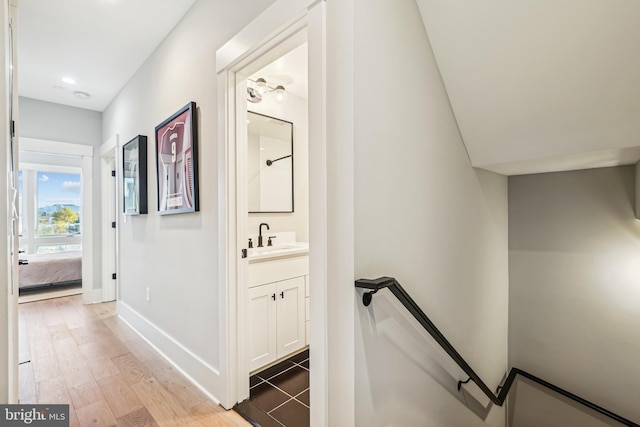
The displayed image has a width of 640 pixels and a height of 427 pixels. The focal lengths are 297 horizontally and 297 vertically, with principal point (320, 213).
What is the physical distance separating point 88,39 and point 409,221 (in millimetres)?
3135

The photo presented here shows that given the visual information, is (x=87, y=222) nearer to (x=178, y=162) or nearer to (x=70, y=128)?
(x=70, y=128)

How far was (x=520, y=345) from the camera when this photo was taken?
2.79 meters

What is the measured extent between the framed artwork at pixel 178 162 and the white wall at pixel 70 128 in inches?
94.8

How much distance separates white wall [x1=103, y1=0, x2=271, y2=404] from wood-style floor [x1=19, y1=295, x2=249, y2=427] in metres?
0.14

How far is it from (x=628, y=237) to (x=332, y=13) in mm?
2681

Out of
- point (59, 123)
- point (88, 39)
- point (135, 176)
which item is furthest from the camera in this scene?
point (59, 123)

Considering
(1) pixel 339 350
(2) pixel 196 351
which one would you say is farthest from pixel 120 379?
(1) pixel 339 350

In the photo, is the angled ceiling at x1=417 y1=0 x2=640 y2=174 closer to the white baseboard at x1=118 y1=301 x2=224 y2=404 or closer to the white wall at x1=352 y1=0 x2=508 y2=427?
the white wall at x1=352 y1=0 x2=508 y2=427

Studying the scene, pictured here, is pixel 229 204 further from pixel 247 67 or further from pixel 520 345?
pixel 520 345

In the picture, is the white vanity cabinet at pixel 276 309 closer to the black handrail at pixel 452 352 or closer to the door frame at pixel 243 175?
the door frame at pixel 243 175

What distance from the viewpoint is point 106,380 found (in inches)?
86.0

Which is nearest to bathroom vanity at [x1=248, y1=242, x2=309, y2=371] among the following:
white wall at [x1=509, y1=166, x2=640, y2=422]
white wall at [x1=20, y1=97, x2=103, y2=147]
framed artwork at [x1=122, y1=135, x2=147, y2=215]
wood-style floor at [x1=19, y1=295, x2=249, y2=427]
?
wood-style floor at [x1=19, y1=295, x2=249, y2=427]

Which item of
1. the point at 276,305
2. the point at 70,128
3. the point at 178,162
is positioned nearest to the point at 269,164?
the point at 178,162

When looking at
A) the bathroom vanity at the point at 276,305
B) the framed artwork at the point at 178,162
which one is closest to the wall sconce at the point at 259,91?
the framed artwork at the point at 178,162
